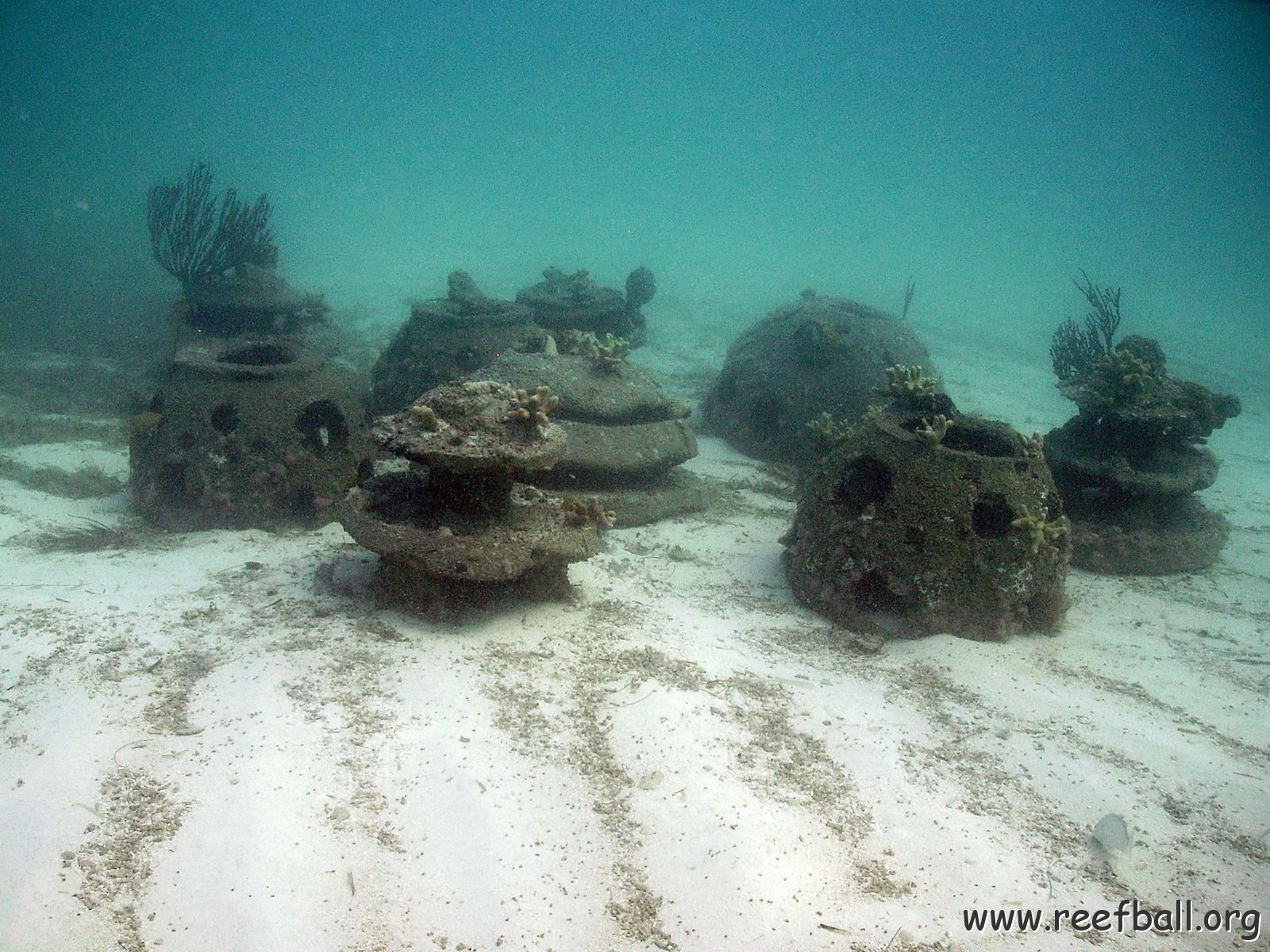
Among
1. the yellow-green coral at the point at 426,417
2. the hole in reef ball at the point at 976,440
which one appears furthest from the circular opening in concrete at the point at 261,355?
the hole in reef ball at the point at 976,440

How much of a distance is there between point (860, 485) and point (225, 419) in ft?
18.4

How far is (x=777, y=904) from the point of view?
245 centimetres

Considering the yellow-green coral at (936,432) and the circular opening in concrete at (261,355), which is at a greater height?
the yellow-green coral at (936,432)

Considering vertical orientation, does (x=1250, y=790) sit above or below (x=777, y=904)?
above

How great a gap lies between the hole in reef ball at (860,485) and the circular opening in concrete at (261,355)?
5.42m

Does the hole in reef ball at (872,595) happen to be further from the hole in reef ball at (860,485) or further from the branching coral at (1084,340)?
the branching coral at (1084,340)

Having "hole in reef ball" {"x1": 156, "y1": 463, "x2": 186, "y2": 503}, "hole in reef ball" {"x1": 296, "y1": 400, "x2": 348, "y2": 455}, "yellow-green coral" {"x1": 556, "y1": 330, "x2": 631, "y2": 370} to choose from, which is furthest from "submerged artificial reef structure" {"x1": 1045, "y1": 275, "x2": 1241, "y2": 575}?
"hole in reef ball" {"x1": 156, "y1": 463, "x2": 186, "y2": 503}

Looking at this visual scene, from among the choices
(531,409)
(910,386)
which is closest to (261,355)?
(531,409)

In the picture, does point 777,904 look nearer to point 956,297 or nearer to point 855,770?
point 855,770

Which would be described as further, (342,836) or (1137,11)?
(1137,11)

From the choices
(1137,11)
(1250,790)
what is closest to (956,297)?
(1250,790)

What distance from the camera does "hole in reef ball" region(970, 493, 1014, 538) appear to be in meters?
4.76

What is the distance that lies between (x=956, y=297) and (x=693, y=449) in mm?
38757

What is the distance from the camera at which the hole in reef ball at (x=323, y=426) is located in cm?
623
